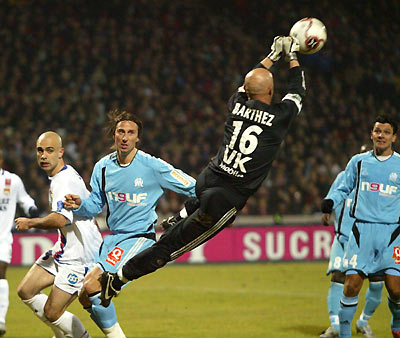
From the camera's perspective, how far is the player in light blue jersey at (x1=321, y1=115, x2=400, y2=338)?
7.01 m

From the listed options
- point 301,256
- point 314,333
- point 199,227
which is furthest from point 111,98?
point 199,227

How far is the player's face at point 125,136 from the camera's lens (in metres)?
6.62

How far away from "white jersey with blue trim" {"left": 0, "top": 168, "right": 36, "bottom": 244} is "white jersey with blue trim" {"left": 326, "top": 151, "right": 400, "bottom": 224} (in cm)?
408

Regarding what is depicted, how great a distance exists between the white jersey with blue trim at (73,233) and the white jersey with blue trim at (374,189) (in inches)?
99.0

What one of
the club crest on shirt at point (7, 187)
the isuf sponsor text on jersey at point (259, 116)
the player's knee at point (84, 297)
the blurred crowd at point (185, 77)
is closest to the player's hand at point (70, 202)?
the player's knee at point (84, 297)

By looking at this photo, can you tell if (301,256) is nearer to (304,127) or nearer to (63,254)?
(304,127)

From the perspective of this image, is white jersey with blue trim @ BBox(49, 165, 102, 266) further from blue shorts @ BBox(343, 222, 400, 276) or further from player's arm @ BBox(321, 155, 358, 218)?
blue shorts @ BBox(343, 222, 400, 276)

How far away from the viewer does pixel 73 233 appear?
680 centimetres

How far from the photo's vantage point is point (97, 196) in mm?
6641

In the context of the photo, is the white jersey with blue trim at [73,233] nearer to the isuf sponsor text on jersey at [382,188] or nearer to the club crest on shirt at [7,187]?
the club crest on shirt at [7,187]

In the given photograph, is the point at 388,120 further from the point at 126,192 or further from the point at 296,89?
the point at 126,192

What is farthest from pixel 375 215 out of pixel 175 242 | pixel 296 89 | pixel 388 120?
pixel 175 242

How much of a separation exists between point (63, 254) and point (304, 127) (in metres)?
14.2

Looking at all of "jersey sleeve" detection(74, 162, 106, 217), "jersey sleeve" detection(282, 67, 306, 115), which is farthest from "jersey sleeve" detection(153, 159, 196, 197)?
"jersey sleeve" detection(282, 67, 306, 115)
